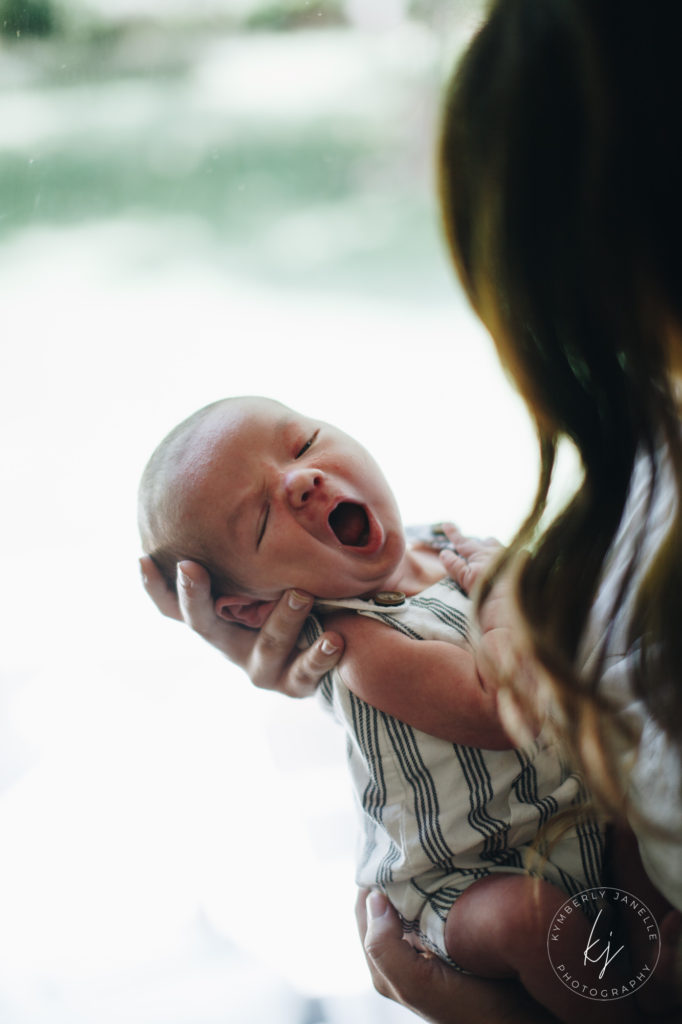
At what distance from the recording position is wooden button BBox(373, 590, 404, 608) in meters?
0.81

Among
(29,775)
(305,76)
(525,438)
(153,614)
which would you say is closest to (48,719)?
(29,775)

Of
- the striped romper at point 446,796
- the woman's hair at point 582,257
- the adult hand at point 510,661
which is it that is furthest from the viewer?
the striped romper at point 446,796

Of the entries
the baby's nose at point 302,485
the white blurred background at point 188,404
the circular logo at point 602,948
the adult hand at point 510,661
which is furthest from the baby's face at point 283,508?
the circular logo at point 602,948

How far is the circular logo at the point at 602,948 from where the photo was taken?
0.68 meters

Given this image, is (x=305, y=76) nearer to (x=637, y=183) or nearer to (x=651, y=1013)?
(x=637, y=183)

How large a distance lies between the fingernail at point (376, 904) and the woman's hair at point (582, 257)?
350 mm

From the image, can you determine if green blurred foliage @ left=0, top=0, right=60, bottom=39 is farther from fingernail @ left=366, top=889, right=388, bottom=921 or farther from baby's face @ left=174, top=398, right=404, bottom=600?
fingernail @ left=366, top=889, right=388, bottom=921

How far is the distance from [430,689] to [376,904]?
0.28 metres

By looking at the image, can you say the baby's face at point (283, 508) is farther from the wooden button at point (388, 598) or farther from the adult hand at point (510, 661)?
the adult hand at point (510, 661)

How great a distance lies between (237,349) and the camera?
1020 mm

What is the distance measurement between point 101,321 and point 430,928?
2.45 feet

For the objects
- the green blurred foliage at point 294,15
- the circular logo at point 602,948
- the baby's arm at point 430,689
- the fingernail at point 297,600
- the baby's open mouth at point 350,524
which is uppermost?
the green blurred foliage at point 294,15

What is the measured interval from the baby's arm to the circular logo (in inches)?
5.9

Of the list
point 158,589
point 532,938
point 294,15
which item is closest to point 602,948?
point 532,938
